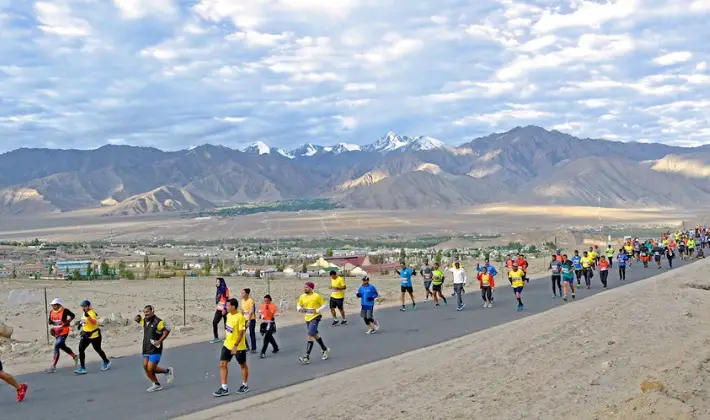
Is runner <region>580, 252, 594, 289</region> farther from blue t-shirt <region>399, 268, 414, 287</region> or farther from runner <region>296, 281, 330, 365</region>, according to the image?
runner <region>296, 281, 330, 365</region>

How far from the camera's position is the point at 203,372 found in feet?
42.7

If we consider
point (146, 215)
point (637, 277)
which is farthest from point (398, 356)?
point (146, 215)

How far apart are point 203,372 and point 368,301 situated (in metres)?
5.16

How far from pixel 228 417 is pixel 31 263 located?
50811mm

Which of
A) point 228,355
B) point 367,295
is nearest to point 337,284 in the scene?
point 367,295

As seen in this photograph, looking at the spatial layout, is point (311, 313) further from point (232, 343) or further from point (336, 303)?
point (336, 303)

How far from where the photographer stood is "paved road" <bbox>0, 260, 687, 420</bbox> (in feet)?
34.4

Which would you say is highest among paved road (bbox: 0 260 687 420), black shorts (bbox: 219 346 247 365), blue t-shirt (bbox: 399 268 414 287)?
blue t-shirt (bbox: 399 268 414 287)

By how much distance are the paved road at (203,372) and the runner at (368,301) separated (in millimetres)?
257

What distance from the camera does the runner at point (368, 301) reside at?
55.3 ft

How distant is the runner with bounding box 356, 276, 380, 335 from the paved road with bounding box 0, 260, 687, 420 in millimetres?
257

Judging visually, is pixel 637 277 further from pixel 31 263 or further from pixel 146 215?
pixel 146 215

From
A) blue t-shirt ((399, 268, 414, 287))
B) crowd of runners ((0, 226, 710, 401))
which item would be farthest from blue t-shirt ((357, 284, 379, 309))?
blue t-shirt ((399, 268, 414, 287))

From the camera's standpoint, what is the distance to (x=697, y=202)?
168750 millimetres
